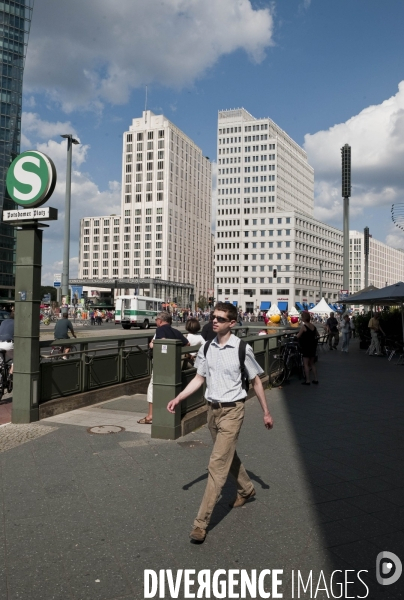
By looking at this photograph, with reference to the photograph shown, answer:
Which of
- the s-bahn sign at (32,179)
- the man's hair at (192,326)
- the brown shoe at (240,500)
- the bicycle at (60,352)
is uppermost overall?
the s-bahn sign at (32,179)

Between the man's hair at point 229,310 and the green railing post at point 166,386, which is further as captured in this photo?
the green railing post at point 166,386

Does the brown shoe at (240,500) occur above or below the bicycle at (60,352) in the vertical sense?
below

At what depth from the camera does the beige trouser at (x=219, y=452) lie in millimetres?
3887

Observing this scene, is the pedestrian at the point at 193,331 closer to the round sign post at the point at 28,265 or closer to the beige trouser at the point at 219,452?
the round sign post at the point at 28,265

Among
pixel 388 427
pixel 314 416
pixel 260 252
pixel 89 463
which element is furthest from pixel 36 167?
pixel 260 252

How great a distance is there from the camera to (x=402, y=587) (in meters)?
3.32

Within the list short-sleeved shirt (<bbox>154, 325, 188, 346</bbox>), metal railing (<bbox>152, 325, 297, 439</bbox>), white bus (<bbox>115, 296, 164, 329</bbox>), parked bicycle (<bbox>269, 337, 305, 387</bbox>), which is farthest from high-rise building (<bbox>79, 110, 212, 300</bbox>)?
metal railing (<bbox>152, 325, 297, 439</bbox>)

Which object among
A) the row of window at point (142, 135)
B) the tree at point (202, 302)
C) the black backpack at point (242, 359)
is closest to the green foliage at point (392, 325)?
the black backpack at point (242, 359)

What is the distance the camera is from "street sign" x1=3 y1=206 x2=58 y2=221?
7.57m

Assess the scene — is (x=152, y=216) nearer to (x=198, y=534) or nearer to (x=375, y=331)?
(x=375, y=331)

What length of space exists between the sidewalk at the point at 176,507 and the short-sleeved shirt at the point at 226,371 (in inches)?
39.5

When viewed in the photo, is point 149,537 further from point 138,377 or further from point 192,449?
point 138,377

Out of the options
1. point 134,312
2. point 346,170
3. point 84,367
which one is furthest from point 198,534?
point 134,312

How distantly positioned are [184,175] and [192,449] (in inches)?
6028
